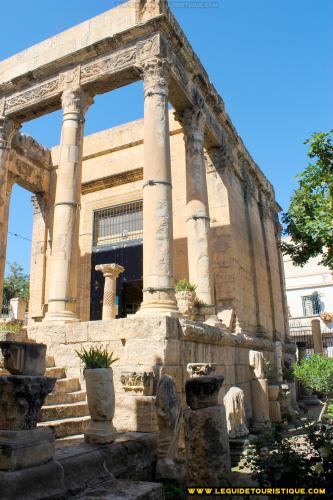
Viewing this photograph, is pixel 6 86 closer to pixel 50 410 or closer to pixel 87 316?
pixel 87 316

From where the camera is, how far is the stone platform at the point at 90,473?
10.4 feet

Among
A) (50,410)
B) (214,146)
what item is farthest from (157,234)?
(214,146)

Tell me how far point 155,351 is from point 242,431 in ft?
8.87

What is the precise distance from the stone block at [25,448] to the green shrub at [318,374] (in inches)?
429

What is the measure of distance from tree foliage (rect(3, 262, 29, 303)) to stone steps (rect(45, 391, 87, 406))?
100 feet

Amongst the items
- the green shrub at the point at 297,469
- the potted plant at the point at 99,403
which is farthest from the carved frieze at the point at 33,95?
the green shrub at the point at 297,469

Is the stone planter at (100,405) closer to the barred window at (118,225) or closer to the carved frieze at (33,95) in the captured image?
the carved frieze at (33,95)

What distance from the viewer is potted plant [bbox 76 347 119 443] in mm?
4539

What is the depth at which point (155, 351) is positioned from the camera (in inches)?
260

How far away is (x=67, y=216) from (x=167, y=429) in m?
5.76

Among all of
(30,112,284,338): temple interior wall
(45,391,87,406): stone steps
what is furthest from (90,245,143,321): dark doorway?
(45,391,87,406): stone steps

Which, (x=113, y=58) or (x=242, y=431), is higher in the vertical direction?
(x=113, y=58)

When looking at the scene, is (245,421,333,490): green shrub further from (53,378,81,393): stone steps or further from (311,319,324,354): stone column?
(311,319,324,354): stone column

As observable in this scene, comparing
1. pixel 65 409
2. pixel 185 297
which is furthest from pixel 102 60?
pixel 65 409
